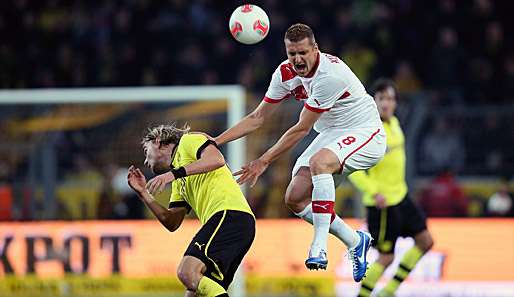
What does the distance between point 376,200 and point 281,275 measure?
9.75 ft

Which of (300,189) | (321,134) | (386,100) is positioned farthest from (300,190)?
(386,100)

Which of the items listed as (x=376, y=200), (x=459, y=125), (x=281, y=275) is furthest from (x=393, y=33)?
(x=376, y=200)

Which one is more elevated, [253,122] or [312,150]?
[253,122]

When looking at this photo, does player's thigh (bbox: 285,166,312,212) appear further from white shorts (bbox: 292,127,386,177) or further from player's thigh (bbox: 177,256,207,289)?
player's thigh (bbox: 177,256,207,289)

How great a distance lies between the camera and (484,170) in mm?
15172

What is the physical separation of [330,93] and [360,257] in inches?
53.3

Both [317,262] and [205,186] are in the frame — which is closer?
[317,262]

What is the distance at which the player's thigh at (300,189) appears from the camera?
8701mm

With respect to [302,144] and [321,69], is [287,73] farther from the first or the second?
[302,144]

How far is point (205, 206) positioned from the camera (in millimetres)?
8352

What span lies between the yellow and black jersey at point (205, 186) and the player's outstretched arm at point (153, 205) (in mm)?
148

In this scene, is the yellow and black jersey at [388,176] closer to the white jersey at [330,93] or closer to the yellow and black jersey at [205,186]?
the white jersey at [330,93]

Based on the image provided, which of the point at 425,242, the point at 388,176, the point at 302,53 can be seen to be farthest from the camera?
the point at 425,242

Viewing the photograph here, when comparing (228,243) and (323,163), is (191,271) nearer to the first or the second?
(228,243)
